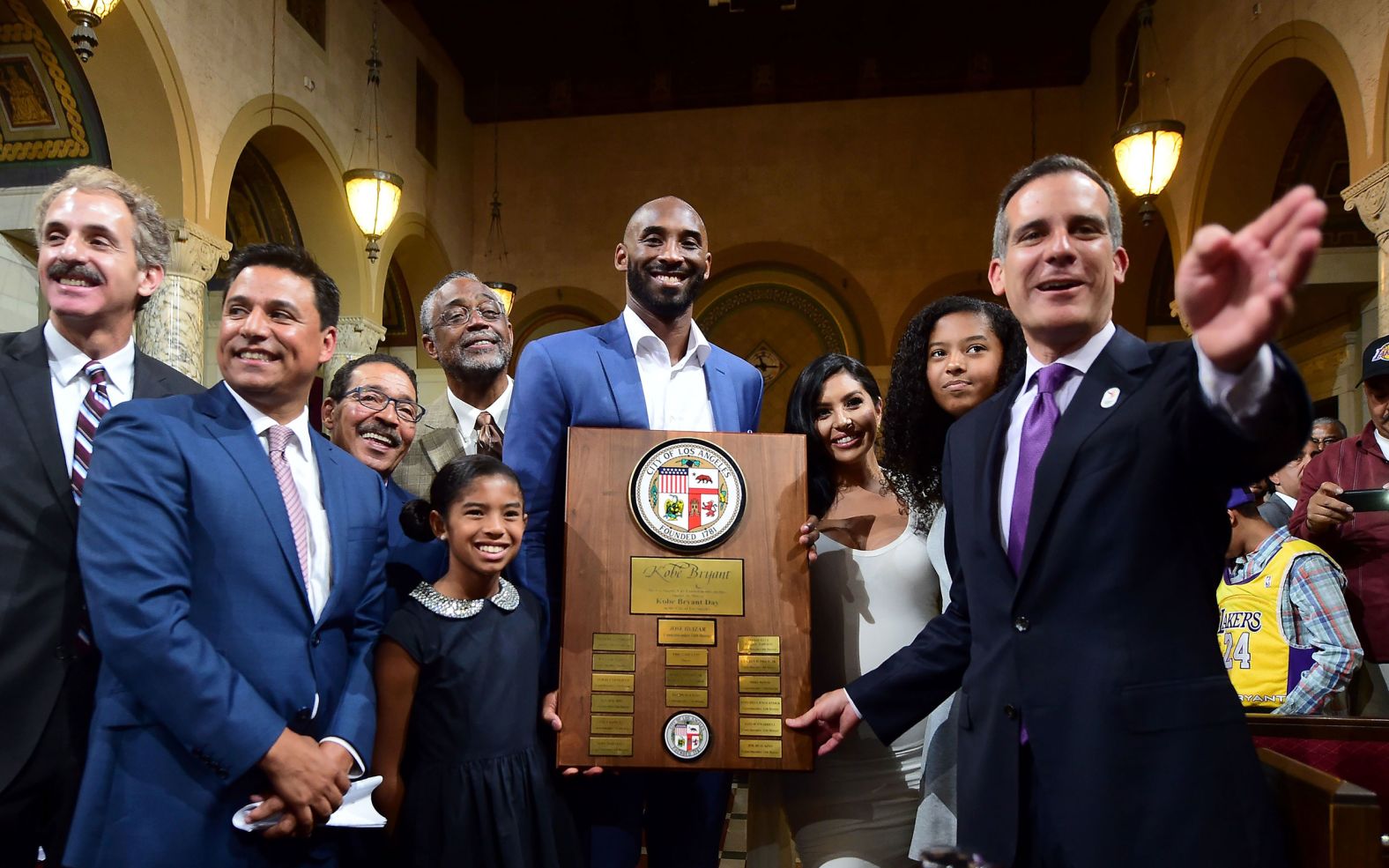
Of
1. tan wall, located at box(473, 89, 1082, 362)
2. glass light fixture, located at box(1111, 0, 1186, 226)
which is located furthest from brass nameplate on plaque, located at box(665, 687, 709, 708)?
tan wall, located at box(473, 89, 1082, 362)

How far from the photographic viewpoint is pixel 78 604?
77.9 inches

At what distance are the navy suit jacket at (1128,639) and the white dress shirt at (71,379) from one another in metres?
1.85

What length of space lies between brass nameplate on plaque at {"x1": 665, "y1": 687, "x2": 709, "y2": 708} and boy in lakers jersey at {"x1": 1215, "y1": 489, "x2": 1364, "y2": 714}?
75.5 inches

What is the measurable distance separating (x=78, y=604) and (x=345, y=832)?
71 centimetres

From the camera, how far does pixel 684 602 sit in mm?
2219

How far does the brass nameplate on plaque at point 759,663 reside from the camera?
2201 mm

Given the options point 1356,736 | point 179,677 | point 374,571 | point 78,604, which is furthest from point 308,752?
point 1356,736

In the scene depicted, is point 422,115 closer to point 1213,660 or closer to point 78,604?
point 78,604

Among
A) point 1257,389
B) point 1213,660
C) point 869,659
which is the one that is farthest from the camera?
point 869,659

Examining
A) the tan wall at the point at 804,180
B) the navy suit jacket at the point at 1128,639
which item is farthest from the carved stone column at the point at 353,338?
the navy suit jacket at the point at 1128,639

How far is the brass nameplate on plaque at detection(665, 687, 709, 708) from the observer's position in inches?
85.5

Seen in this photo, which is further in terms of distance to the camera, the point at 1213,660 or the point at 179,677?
the point at 179,677

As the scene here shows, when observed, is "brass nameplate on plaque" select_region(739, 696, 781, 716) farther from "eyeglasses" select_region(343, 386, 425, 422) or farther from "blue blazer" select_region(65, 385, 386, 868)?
"eyeglasses" select_region(343, 386, 425, 422)

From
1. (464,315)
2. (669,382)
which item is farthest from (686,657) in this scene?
(464,315)
